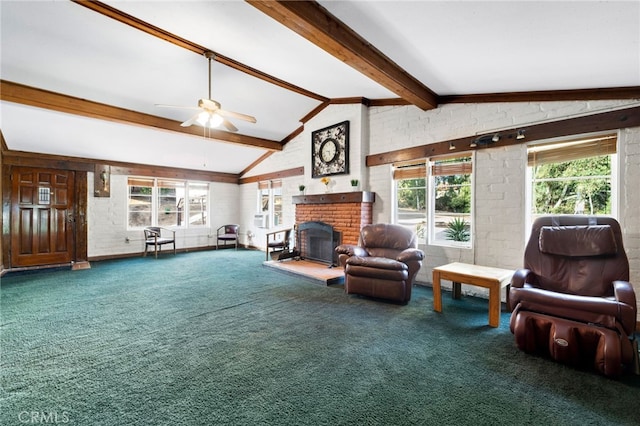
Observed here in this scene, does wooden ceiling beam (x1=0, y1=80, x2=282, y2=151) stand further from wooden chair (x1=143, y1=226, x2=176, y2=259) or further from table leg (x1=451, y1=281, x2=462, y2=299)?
table leg (x1=451, y1=281, x2=462, y2=299)

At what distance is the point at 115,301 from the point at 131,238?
13.1 feet

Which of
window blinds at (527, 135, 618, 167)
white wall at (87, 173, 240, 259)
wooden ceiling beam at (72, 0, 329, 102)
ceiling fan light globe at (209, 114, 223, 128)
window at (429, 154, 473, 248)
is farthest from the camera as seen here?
white wall at (87, 173, 240, 259)

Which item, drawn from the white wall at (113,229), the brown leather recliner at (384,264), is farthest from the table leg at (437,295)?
the white wall at (113,229)

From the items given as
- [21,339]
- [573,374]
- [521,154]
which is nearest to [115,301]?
[21,339]

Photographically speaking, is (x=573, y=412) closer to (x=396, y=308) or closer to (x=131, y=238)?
(x=396, y=308)

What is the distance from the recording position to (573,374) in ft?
6.43

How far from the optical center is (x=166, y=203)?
7.54m

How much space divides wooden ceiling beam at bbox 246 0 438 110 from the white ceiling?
8 cm

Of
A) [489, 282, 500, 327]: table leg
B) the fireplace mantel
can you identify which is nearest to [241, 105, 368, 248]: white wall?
the fireplace mantel

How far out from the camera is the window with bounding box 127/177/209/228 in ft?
23.0

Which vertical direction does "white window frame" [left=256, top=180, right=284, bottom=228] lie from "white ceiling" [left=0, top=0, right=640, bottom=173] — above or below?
below

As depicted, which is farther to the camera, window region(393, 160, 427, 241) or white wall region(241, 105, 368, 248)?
white wall region(241, 105, 368, 248)

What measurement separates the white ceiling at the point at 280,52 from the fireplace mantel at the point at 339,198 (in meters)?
1.66

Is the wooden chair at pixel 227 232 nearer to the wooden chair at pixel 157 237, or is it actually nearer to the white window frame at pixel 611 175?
the wooden chair at pixel 157 237
